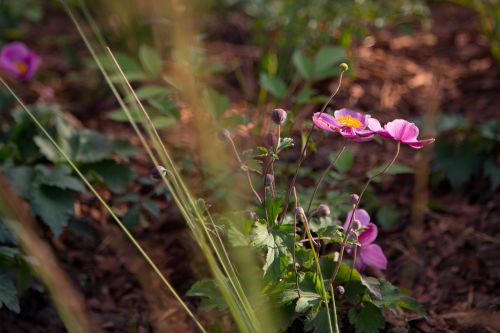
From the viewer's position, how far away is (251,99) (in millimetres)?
2488

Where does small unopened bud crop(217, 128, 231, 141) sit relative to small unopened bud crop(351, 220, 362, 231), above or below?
above

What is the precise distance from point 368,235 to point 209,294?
35 centimetres

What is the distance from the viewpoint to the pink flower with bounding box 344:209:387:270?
137cm

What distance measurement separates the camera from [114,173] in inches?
71.2

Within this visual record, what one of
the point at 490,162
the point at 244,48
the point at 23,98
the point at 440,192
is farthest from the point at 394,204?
the point at 23,98

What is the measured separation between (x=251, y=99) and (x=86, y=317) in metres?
1.16

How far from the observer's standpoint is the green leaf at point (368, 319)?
129 centimetres

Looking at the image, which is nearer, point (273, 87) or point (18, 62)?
point (273, 87)

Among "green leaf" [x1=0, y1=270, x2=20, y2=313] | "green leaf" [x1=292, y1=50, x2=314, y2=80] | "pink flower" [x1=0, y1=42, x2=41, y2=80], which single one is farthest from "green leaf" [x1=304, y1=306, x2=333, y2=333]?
"pink flower" [x1=0, y1=42, x2=41, y2=80]

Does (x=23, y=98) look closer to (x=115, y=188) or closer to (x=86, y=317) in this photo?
(x=115, y=188)

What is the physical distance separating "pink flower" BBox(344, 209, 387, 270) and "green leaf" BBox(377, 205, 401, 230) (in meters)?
0.45

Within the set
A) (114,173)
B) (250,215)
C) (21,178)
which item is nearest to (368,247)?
(250,215)

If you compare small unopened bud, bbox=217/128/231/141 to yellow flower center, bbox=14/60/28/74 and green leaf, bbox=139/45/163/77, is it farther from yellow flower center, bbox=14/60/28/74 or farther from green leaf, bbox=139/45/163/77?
yellow flower center, bbox=14/60/28/74

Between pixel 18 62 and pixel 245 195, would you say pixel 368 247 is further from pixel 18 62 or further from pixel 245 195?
pixel 18 62
